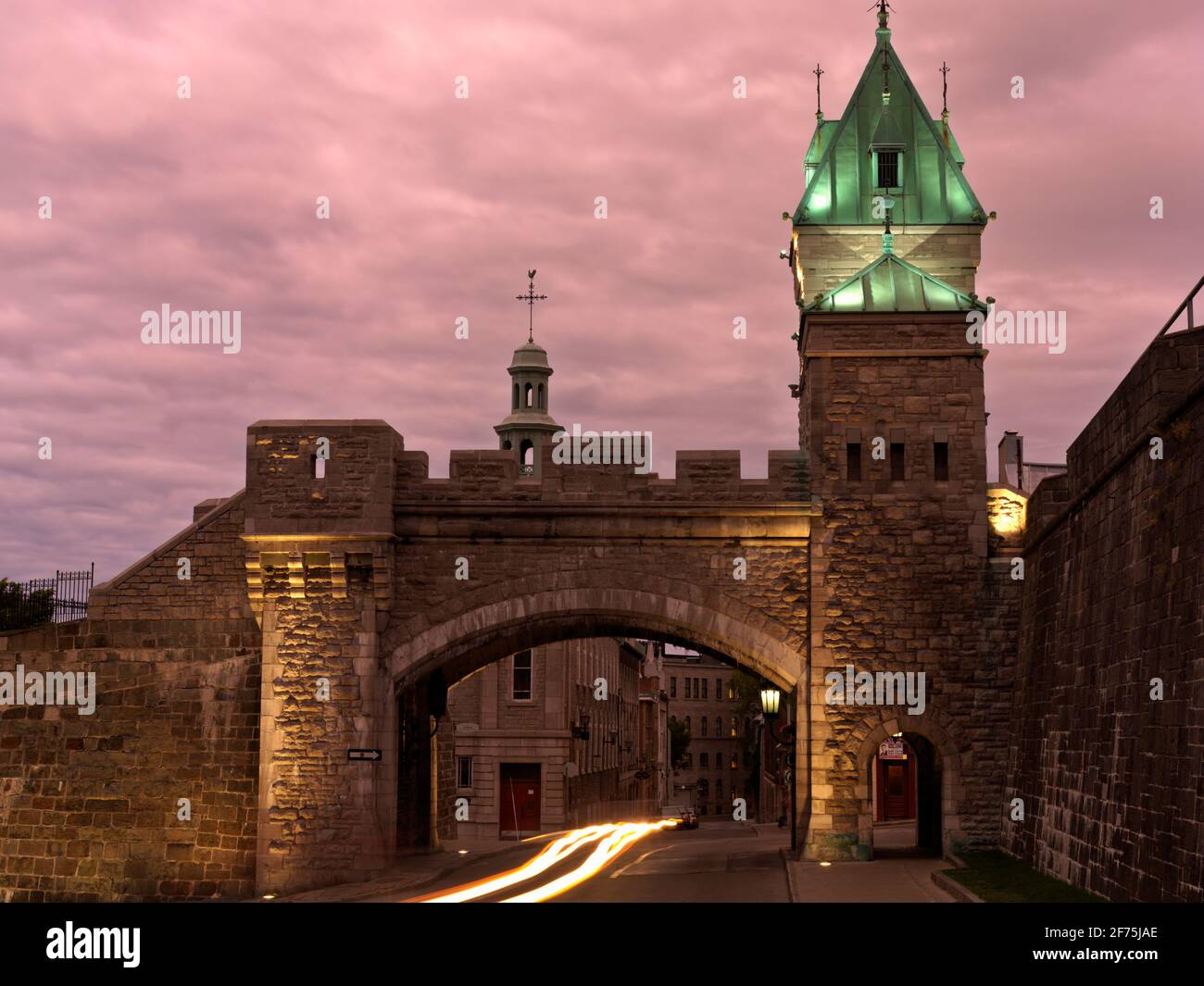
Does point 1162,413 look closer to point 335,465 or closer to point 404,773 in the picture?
point 335,465

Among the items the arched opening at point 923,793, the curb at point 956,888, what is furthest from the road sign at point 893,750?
the curb at point 956,888

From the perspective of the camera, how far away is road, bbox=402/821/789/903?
22.1m

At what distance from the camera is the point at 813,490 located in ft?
86.4

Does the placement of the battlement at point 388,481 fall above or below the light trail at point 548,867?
above

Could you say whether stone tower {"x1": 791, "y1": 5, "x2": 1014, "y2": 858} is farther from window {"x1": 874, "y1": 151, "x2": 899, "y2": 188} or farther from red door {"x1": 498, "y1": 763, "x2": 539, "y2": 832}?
red door {"x1": 498, "y1": 763, "x2": 539, "y2": 832}

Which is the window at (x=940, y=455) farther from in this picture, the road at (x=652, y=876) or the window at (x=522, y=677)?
the window at (x=522, y=677)

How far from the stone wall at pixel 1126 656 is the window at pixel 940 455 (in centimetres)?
286

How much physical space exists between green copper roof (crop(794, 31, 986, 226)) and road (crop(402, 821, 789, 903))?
13.5 meters

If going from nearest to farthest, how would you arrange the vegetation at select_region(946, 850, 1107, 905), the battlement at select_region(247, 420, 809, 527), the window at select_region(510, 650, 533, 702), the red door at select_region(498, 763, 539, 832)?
the vegetation at select_region(946, 850, 1107, 905) < the battlement at select_region(247, 420, 809, 527) < the red door at select_region(498, 763, 539, 832) < the window at select_region(510, 650, 533, 702)

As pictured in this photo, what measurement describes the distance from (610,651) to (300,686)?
42877 millimetres

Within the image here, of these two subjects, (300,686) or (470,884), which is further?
(300,686)

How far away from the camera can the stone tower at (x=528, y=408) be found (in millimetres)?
51688

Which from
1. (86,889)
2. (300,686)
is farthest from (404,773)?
(86,889)

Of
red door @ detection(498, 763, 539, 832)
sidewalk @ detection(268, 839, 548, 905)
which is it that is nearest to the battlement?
sidewalk @ detection(268, 839, 548, 905)
